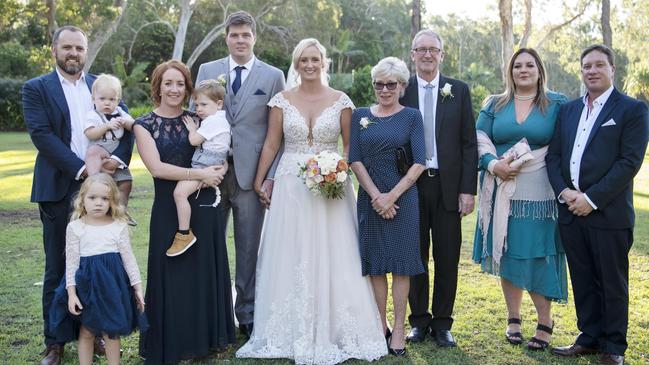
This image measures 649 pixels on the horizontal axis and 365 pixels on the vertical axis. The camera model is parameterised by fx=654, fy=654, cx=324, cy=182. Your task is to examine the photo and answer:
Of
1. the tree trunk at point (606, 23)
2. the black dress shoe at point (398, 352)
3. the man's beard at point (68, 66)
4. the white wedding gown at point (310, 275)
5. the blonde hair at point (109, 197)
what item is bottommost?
the black dress shoe at point (398, 352)

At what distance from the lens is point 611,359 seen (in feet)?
16.4

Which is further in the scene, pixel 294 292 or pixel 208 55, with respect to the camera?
pixel 208 55

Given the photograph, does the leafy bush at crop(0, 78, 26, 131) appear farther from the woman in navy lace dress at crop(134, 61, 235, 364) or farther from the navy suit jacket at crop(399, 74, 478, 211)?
the navy suit jacket at crop(399, 74, 478, 211)

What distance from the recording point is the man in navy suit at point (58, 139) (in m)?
5.05

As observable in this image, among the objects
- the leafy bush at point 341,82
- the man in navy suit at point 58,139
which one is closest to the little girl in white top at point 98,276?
the man in navy suit at point 58,139

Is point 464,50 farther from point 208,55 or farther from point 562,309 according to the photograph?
point 562,309

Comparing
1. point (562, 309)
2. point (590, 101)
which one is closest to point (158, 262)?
point (590, 101)

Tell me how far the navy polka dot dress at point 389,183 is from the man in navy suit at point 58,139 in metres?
1.90

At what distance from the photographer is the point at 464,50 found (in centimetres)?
7462

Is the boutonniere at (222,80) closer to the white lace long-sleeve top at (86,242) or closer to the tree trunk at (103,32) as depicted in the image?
the white lace long-sleeve top at (86,242)

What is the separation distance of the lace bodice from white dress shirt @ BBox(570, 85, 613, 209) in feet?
5.97

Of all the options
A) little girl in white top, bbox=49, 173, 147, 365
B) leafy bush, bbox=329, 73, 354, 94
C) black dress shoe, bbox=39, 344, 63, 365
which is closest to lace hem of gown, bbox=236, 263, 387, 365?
little girl in white top, bbox=49, 173, 147, 365

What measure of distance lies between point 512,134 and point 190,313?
2.96 metres

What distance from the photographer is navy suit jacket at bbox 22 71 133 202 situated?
199 inches
